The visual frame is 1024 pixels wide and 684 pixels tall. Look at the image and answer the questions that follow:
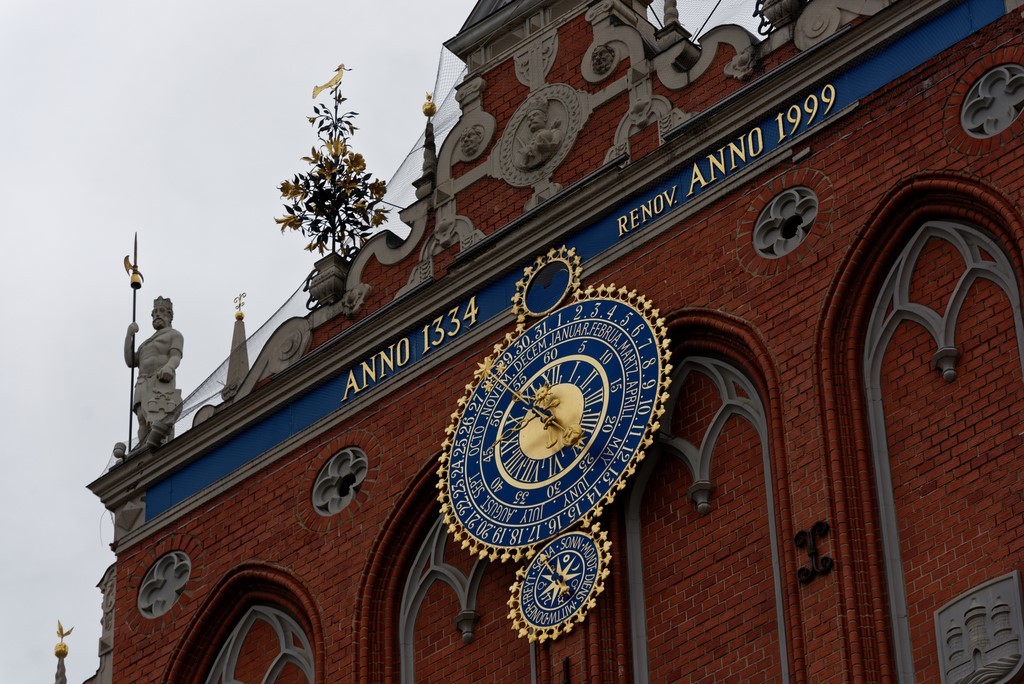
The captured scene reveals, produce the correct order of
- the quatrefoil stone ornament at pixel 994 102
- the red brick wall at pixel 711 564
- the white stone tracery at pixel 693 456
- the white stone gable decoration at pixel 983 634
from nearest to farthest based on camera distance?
1. the white stone gable decoration at pixel 983 634
2. the red brick wall at pixel 711 564
3. the quatrefoil stone ornament at pixel 994 102
4. the white stone tracery at pixel 693 456

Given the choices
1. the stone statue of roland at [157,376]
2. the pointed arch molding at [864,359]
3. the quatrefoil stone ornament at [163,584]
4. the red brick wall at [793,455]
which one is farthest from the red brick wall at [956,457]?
the stone statue of roland at [157,376]

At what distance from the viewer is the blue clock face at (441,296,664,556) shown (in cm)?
1997

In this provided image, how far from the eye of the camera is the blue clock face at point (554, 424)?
1997 centimetres

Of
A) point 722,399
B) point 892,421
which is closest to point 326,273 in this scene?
point 722,399

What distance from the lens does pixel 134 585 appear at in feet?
76.1

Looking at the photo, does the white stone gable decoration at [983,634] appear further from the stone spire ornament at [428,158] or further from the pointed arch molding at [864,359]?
the stone spire ornament at [428,158]

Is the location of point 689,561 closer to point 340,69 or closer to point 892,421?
point 892,421

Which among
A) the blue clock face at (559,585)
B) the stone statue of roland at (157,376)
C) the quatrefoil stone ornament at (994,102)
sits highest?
the stone statue of roland at (157,376)

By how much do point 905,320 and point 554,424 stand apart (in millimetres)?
2822

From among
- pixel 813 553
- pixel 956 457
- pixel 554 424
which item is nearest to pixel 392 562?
pixel 554 424

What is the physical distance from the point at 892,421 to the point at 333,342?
18.4 feet

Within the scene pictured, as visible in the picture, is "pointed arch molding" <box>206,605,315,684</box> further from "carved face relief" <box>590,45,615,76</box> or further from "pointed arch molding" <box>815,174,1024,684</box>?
"pointed arch molding" <box>815,174,1024,684</box>

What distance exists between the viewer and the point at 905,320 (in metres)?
19.0

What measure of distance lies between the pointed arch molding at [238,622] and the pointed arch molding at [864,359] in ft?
16.8
